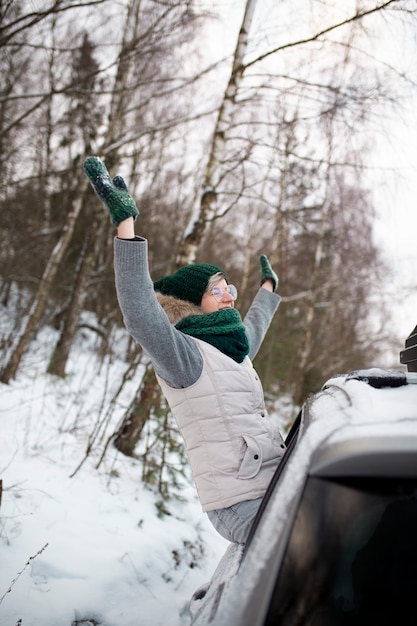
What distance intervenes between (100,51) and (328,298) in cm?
905

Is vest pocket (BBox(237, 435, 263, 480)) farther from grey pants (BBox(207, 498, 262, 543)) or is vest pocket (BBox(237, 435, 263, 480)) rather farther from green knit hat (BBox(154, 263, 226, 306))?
green knit hat (BBox(154, 263, 226, 306))

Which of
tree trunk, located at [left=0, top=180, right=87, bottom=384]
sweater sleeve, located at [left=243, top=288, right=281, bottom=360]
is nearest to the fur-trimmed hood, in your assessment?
sweater sleeve, located at [left=243, top=288, right=281, bottom=360]

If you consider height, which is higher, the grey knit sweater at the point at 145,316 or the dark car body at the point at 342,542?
the grey knit sweater at the point at 145,316

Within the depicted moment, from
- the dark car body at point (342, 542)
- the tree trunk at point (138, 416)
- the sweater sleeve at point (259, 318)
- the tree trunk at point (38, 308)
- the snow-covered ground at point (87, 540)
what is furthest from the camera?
the tree trunk at point (38, 308)

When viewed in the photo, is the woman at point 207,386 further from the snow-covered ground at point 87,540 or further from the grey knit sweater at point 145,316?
the snow-covered ground at point 87,540

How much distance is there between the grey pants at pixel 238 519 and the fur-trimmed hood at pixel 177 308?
0.78 metres

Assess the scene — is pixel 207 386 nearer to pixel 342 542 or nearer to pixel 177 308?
pixel 177 308

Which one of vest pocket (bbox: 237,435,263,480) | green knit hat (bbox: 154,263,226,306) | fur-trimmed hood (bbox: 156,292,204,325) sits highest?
green knit hat (bbox: 154,263,226,306)

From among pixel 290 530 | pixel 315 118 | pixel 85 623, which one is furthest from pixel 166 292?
pixel 315 118

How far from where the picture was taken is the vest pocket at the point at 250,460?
4.76 ft

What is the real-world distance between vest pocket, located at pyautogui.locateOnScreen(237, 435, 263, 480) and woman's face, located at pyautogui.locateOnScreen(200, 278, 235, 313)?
60cm

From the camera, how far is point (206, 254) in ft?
43.0

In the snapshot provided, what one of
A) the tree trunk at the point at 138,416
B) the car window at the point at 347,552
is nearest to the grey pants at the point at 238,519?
the car window at the point at 347,552

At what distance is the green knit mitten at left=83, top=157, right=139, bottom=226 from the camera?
1442mm
